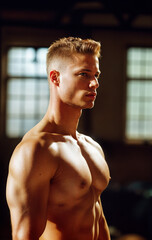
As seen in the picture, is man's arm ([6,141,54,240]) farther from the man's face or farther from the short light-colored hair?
the short light-colored hair

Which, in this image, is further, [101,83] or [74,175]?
[101,83]

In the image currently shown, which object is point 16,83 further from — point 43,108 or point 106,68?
point 106,68

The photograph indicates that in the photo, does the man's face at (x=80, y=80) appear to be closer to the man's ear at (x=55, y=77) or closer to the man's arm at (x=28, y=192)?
the man's ear at (x=55, y=77)

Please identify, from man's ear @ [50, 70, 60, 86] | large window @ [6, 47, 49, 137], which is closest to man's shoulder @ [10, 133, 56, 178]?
man's ear @ [50, 70, 60, 86]

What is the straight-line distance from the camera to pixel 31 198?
3.46ft

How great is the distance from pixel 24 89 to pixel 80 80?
16.6ft

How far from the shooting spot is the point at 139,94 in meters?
6.38

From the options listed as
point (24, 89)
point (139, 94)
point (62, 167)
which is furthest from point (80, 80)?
point (139, 94)

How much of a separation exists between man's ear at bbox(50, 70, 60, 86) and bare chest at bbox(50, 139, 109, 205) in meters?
0.24

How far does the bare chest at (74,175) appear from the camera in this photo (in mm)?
1153

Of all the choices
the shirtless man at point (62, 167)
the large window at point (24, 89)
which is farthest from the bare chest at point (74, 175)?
the large window at point (24, 89)

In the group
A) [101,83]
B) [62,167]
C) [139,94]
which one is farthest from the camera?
[139,94]

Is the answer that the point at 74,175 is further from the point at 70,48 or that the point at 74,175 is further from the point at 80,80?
the point at 70,48

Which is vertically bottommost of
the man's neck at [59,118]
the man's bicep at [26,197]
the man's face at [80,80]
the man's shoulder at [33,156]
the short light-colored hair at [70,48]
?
the man's bicep at [26,197]
